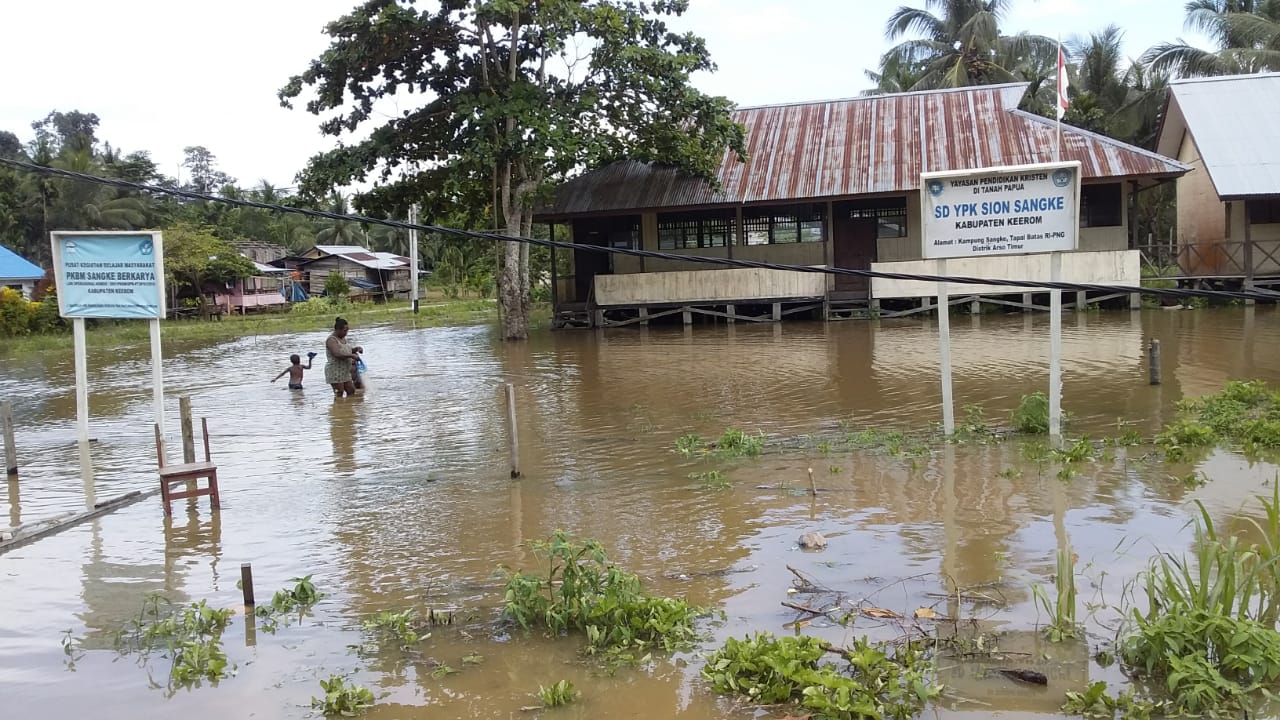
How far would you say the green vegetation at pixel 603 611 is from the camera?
554 cm

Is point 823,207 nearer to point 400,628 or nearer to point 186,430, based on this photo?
point 186,430

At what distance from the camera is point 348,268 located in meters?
63.0

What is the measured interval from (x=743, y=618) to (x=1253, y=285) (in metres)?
25.7

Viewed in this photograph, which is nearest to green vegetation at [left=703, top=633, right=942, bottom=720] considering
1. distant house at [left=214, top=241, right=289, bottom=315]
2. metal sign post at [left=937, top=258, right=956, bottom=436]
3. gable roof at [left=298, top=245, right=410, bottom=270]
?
metal sign post at [left=937, top=258, right=956, bottom=436]

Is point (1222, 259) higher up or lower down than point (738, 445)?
higher up

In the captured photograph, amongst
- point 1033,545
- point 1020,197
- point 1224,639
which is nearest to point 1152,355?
point 1020,197

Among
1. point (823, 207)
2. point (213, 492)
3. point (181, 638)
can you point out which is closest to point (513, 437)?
point (213, 492)

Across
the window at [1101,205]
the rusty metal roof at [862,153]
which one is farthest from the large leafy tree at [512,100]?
the window at [1101,205]

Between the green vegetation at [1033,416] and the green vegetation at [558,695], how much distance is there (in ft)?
23.4

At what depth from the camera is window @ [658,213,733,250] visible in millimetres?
29750

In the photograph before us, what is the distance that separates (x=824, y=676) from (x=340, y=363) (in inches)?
526

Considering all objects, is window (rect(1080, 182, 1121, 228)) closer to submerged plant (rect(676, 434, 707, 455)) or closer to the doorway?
the doorway

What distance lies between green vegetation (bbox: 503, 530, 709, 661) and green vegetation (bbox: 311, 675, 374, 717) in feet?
3.38

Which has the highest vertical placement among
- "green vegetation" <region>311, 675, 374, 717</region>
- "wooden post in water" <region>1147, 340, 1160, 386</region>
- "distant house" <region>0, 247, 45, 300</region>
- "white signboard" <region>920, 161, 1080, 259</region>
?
"distant house" <region>0, 247, 45, 300</region>
